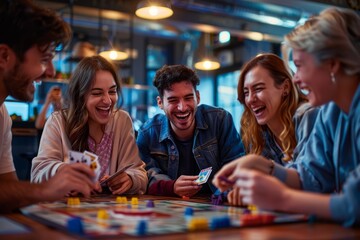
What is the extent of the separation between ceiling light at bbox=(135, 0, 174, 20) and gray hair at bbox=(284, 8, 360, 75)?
128 inches

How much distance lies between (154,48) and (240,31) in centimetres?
452

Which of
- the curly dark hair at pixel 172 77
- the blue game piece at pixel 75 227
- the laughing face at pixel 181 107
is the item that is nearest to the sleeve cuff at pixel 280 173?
the blue game piece at pixel 75 227

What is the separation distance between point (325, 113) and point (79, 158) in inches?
40.1

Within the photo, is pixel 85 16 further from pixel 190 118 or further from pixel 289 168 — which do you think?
pixel 289 168

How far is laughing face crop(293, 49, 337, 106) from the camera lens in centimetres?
151

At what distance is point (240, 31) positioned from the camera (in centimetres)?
838

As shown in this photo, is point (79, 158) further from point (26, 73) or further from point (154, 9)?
point (154, 9)

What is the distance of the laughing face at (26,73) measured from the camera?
1759mm

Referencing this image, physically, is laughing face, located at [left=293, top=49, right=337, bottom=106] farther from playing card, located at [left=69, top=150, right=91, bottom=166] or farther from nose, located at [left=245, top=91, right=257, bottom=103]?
nose, located at [left=245, top=91, right=257, bottom=103]

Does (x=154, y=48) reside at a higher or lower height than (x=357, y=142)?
higher

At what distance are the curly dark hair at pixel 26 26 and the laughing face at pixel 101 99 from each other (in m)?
0.84

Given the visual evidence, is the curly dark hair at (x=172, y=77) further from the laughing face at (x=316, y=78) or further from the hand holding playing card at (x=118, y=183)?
the laughing face at (x=316, y=78)

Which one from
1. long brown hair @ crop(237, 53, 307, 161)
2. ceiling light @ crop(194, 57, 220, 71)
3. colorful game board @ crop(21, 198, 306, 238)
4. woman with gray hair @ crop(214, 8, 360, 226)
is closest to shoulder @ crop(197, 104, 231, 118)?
long brown hair @ crop(237, 53, 307, 161)

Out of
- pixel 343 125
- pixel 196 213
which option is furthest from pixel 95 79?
pixel 343 125
